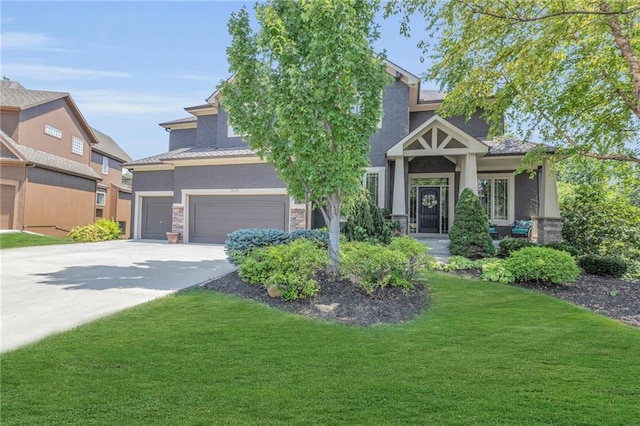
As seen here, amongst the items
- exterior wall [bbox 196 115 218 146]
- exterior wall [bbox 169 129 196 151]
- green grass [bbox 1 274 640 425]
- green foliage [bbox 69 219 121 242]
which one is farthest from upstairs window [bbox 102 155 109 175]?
green grass [bbox 1 274 640 425]

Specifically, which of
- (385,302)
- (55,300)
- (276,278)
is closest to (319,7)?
(276,278)

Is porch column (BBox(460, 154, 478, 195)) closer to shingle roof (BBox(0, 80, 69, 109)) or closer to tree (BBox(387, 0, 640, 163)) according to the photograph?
tree (BBox(387, 0, 640, 163))

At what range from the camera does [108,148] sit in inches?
1099

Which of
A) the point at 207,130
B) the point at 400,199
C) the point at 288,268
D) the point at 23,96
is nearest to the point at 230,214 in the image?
the point at 207,130

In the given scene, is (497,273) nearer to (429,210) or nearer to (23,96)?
(429,210)

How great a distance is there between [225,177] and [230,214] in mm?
1651

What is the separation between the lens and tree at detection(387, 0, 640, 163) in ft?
23.9

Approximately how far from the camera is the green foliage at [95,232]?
614 inches

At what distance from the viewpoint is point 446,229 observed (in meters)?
14.2

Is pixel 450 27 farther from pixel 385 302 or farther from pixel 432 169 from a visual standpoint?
pixel 385 302

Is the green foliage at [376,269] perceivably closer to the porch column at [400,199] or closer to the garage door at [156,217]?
the porch column at [400,199]

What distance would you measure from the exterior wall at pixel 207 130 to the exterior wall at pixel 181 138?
128 centimetres

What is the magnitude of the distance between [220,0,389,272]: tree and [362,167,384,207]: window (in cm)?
656

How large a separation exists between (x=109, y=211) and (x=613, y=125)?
95.5ft
